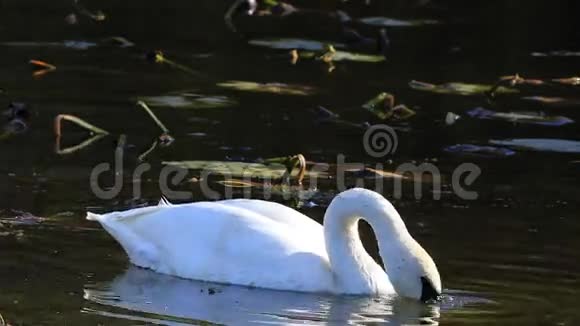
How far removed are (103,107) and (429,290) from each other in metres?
5.60

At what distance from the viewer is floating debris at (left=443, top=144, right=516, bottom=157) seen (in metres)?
12.2

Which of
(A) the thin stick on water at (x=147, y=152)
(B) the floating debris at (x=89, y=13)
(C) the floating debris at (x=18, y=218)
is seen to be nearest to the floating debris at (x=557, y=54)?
(B) the floating debris at (x=89, y=13)

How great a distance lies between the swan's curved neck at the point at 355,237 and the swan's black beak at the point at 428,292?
0.27 metres

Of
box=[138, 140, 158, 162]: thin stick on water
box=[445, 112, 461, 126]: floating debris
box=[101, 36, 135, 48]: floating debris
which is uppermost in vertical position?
box=[101, 36, 135, 48]: floating debris

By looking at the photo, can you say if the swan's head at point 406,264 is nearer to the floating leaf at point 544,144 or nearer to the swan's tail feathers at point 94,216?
the swan's tail feathers at point 94,216

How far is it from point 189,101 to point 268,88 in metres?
0.99

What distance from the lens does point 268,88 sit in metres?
14.2

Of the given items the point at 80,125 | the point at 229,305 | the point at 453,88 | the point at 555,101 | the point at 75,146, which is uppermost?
the point at 453,88

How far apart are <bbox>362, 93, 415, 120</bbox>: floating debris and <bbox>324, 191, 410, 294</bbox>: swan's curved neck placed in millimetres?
4685

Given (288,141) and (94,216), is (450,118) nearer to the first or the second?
(288,141)

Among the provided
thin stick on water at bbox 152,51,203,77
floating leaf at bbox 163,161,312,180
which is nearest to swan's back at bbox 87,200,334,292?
floating leaf at bbox 163,161,312,180

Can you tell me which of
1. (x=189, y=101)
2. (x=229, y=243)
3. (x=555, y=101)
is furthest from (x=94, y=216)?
(x=555, y=101)

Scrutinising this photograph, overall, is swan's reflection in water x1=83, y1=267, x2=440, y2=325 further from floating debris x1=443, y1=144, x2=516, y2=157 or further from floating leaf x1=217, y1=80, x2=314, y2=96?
floating leaf x1=217, y1=80, x2=314, y2=96

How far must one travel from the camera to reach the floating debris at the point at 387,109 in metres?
13.4
